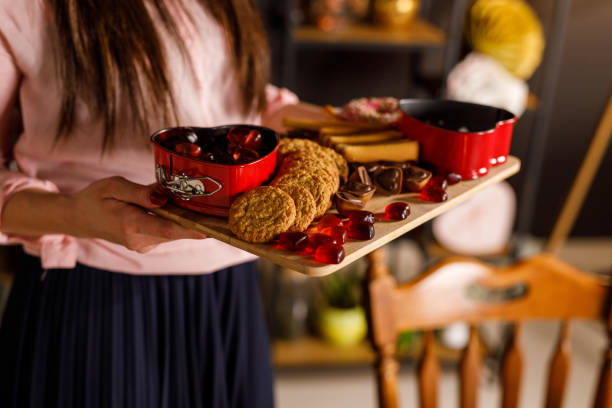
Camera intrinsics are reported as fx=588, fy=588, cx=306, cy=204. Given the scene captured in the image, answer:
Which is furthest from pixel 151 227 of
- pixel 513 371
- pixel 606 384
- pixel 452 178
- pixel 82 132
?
pixel 606 384

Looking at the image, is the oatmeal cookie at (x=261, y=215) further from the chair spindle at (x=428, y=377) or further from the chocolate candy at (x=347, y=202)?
the chair spindle at (x=428, y=377)

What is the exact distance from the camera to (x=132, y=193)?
26.0 inches

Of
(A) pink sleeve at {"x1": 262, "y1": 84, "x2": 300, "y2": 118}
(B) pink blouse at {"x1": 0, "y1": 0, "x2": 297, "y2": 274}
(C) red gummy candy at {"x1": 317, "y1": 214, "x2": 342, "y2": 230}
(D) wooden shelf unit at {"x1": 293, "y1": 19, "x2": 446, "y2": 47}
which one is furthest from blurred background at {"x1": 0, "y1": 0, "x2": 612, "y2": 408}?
(C) red gummy candy at {"x1": 317, "y1": 214, "x2": 342, "y2": 230}

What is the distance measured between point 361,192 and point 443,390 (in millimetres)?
1798

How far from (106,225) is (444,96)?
1.60 m

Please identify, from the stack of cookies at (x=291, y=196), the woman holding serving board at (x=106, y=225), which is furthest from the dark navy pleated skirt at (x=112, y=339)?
the stack of cookies at (x=291, y=196)

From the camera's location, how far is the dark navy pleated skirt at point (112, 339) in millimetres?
898

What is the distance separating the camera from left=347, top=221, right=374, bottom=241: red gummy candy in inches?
24.0

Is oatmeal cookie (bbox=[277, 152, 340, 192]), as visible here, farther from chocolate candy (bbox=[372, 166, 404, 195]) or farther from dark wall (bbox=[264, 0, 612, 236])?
dark wall (bbox=[264, 0, 612, 236])

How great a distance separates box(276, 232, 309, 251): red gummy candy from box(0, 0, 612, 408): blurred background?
55.3 inches

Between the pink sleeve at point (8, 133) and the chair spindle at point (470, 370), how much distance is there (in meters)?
0.71

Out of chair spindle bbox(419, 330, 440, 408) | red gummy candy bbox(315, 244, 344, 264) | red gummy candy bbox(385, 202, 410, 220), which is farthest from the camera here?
chair spindle bbox(419, 330, 440, 408)

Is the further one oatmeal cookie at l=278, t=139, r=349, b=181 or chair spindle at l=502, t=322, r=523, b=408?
chair spindle at l=502, t=322, r=523, b=408

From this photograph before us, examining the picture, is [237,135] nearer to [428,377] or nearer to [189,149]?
[189,149]
